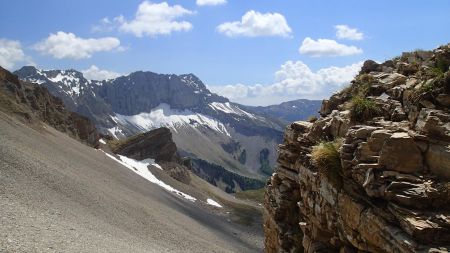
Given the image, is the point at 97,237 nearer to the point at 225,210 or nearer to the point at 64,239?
the point at 64,239

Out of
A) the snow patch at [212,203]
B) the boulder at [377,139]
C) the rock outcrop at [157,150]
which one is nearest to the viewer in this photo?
the boulder at [377,139]

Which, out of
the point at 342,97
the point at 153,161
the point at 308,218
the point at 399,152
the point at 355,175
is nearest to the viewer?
the point at 399,152

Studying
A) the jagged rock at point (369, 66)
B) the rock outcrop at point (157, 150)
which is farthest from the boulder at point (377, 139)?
the rock outcrop at point (157, 150)

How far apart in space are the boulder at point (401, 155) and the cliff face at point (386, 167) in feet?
0.09

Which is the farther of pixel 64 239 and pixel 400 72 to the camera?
pixel 64 239

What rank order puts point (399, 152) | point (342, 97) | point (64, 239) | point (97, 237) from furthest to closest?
point (97, 237) → point (64, 239) → point (342, 97) → point (399, 152)

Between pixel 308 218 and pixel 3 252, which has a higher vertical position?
pixel 308 218

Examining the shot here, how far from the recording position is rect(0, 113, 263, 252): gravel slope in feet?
122

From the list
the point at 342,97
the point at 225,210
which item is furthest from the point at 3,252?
the point at 225,210

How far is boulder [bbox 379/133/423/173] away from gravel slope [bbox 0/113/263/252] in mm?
25668

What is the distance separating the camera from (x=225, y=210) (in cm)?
11894

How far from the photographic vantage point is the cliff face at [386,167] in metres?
12.2

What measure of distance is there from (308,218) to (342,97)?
621 centimetres

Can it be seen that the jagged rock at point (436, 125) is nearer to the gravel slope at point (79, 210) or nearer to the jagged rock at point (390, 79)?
the jagged rock at point (390, 79)
